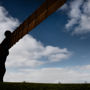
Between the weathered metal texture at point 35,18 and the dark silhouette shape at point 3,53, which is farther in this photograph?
the dark silhouette shape at point 3,53

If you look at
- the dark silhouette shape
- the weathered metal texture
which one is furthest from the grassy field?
the dark silhouette shape

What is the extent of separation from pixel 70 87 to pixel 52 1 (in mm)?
1328

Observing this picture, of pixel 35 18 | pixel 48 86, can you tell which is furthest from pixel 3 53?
pixel 48 86

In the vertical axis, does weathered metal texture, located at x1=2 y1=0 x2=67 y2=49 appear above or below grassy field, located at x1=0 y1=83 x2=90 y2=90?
above

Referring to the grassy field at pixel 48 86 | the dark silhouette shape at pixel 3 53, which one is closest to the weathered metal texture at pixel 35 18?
the dark silhouette shape at pixel 3 53

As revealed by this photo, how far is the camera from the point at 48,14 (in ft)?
7.42

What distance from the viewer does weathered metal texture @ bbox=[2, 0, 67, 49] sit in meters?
2.12

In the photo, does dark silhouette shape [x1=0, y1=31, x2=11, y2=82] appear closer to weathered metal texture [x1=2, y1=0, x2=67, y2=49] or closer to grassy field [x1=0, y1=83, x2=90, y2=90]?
weathered metal texture [x1=2, y1=0, x2=67, y2=49]

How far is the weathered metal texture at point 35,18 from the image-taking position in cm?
212

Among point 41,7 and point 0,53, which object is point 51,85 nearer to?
point 41,7

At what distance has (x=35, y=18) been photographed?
2613 millimetres

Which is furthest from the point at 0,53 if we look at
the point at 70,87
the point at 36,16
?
the point at 70,87

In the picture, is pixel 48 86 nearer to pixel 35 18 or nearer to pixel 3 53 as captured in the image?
pixel 35 18

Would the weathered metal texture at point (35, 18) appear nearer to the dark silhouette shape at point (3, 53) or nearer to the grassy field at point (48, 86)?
the dark silhouette shape at point (3, 53)
